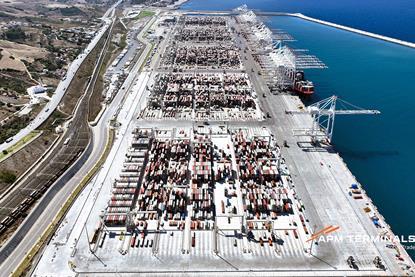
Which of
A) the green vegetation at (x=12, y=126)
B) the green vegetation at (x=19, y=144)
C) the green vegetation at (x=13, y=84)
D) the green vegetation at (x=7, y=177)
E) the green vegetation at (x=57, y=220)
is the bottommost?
the green vegetation at (x=57, y=220)

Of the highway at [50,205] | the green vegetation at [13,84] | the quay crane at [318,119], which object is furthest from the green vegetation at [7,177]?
the quay crane at [318,119]

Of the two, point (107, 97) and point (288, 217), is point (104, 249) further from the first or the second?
point (107, 97)

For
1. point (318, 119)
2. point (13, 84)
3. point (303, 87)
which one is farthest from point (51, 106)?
point (303, 87)

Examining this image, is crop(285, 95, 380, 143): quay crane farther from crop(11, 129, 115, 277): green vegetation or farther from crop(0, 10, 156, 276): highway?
crop(0, 10, 156, 276): highway

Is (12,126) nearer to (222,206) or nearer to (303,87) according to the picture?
(222,206)
